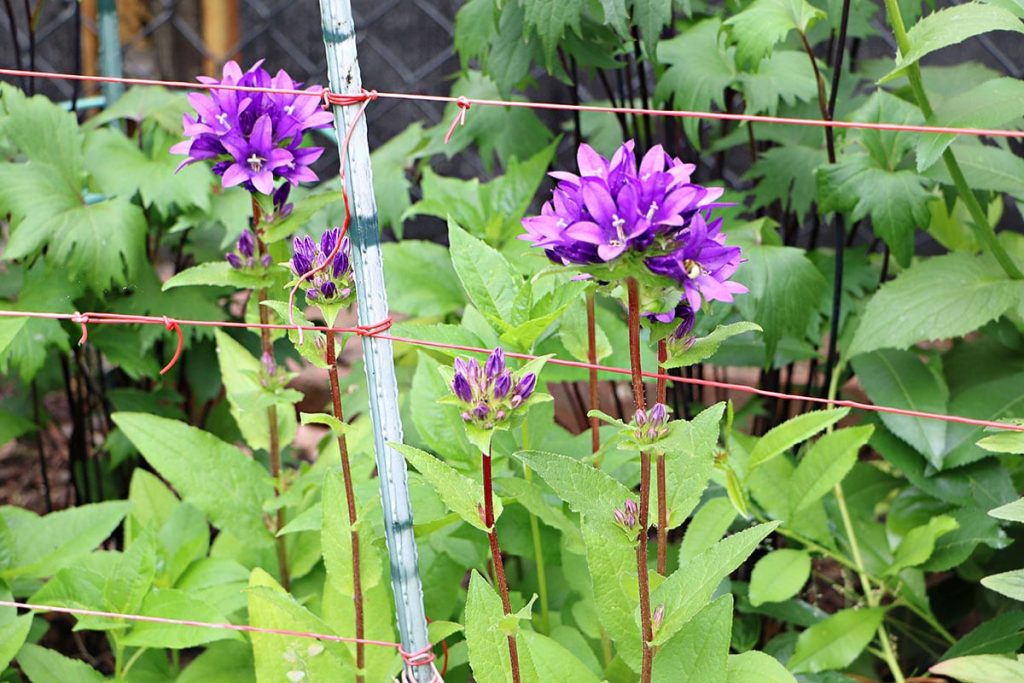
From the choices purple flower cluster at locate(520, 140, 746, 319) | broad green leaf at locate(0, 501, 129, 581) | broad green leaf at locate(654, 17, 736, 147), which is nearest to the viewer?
purple flower cluster at locate(520, 140, 746, 319)

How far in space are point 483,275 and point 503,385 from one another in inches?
11.2

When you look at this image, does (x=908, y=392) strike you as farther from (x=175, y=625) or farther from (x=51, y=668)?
(x=51, y=668)

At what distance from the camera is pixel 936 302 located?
1.34 m

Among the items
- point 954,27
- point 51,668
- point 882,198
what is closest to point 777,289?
point 882,198

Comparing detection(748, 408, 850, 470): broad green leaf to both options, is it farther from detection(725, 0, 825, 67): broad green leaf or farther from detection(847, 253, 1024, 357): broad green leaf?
detection(725, 0, 825, 67): broad green leaf

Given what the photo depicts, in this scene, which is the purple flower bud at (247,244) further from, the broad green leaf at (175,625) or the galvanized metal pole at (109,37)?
the galvanized metal pole at (109,37)

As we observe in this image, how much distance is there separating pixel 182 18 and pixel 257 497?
1.99m

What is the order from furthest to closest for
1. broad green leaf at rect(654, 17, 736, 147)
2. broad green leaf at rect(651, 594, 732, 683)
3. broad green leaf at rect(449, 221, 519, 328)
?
broad green leaf at rect(654, 17, 736, 147) < broad green leaf at rect(449, 221, 519, 328) < broad green leaf at rect(651, 594, 732, 683)

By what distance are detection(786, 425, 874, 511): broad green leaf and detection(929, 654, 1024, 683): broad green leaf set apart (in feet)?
0.95

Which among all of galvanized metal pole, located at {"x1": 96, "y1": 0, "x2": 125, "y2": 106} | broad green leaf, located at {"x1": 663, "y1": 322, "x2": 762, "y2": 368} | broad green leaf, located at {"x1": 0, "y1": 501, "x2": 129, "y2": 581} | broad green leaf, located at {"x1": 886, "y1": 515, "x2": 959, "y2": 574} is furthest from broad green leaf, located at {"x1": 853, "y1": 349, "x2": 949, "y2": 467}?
galvanized metal pole, located at {"x1": 96, "y1": 0, "x2": 125, "y2": 106}

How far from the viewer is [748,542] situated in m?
0.95

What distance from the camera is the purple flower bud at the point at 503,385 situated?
2.85 feet

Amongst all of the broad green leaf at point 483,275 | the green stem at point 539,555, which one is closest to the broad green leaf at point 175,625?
the green stem at point 539,555

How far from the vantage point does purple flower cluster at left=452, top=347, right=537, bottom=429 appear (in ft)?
2.85
